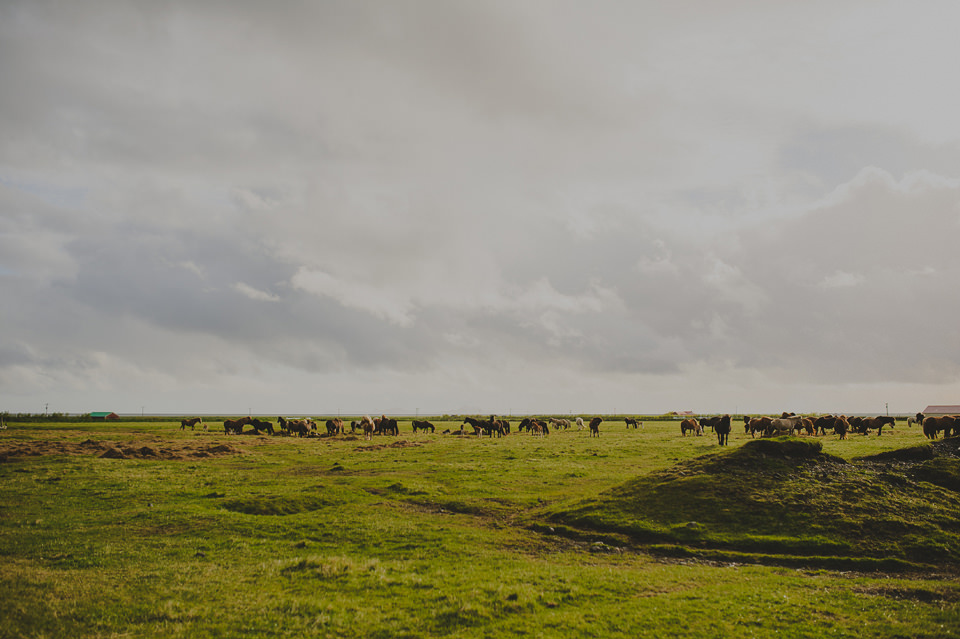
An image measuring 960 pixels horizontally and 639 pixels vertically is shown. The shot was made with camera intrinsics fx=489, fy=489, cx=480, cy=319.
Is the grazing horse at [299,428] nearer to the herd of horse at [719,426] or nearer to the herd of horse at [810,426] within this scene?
the herd of horse at [719,426]

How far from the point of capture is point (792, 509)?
68.2 feet

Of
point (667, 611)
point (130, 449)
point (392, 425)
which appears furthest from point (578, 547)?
point (392, 425)

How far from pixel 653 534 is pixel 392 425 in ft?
214

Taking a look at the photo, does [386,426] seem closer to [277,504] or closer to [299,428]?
[299,428]

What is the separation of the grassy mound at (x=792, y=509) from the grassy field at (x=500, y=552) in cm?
10

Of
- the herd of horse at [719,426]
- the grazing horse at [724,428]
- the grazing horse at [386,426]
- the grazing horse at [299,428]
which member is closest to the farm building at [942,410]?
the herd of horse at [719,426]

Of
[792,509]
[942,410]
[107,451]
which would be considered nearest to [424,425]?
[107,451]

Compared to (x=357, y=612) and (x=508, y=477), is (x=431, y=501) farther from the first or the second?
(x=357, y=612)

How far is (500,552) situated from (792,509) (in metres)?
12.8

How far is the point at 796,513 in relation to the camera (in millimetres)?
20453

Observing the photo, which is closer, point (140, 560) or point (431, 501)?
point (140, 560)

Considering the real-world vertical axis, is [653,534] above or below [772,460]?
below

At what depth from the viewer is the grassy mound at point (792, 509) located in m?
17.9

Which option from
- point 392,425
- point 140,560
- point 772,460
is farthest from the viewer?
point 392,425
